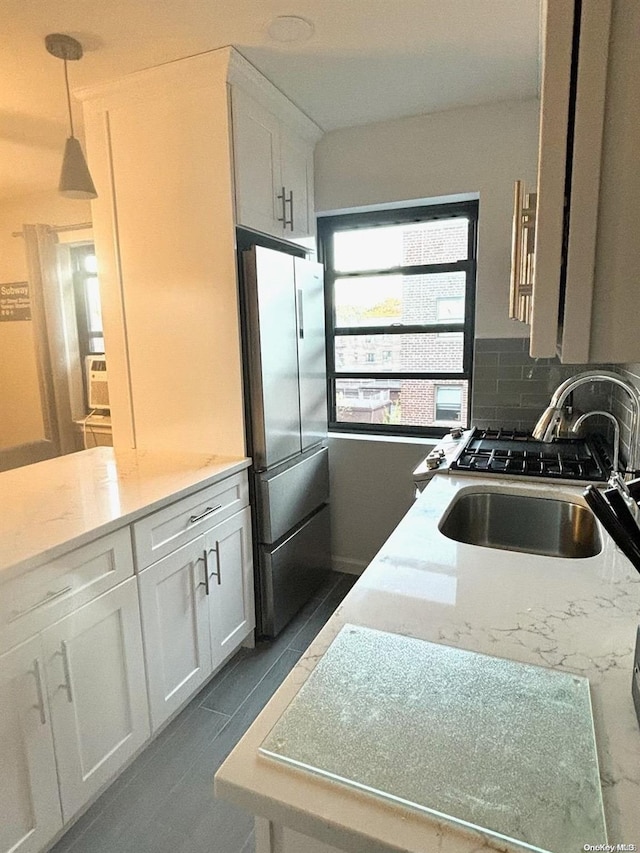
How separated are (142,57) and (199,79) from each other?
0.22 meters

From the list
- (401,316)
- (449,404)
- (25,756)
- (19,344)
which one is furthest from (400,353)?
(19,344)

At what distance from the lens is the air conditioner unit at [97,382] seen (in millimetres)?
3477

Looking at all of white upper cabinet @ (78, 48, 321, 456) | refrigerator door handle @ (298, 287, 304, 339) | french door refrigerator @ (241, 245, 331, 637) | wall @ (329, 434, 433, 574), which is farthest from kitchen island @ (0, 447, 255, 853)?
wall @ (329, 434, 433, 574)

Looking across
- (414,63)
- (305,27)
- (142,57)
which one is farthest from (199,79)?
(414,63)

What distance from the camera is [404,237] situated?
2.82 m

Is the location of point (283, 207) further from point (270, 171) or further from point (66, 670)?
point (66, 670)

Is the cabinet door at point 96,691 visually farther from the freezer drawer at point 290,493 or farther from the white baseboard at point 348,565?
the white baseboard at point 348,565

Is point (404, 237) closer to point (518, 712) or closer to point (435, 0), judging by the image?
point (435, 0)

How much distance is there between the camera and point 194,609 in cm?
192

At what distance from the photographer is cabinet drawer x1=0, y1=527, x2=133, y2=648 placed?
125 cm

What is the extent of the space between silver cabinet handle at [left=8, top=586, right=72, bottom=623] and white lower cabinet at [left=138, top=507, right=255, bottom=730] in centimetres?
30

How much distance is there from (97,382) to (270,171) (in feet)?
6.48

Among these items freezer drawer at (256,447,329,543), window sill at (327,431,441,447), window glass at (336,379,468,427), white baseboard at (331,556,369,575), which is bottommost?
white baseboard at (331,556,369,575)

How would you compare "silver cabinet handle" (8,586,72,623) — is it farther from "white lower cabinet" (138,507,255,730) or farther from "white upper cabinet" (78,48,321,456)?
"white upper cabinet" (78,48,321,456)
